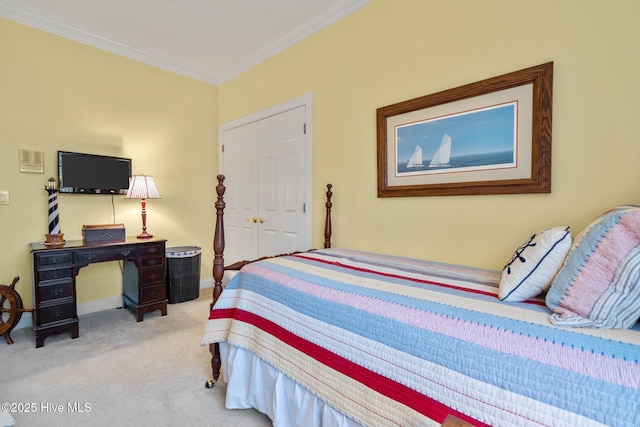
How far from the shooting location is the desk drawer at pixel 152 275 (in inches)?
114

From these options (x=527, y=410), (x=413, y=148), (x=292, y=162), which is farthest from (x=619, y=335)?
(x=292, y=162)

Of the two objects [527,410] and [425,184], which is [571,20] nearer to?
[425,184]

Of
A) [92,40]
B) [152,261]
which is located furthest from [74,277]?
[92,40]

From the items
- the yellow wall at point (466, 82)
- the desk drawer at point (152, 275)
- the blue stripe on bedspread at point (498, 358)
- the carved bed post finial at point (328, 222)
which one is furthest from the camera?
the desk drawer at point (152, 275)

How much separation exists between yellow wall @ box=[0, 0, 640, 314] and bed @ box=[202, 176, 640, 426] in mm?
483

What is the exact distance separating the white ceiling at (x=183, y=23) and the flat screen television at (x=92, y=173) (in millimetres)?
1167

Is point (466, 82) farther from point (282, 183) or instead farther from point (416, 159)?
point (282, 183)

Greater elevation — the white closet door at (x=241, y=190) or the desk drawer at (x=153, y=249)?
the white closet door at (x=241, y=190)

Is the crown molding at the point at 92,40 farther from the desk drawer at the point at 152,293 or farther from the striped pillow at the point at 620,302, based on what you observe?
the striped pillow at the point at 620,302

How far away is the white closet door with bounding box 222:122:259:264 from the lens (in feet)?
11.4

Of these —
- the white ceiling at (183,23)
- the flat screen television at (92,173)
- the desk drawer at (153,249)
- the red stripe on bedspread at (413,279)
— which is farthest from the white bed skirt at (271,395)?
the white ceiling at (183,23)

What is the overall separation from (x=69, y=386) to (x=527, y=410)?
94.7 inches

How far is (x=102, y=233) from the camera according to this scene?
2.83 meters

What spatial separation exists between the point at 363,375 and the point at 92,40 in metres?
3.88
